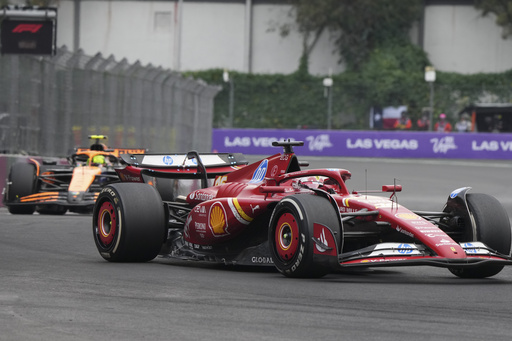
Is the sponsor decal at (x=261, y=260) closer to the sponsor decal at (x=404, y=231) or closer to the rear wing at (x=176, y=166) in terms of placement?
the sponsor decal at (x=404, y=231)

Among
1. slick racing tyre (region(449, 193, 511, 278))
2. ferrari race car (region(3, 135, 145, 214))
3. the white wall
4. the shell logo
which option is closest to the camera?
slick racing tyre (region(449, 193, 511, 278))

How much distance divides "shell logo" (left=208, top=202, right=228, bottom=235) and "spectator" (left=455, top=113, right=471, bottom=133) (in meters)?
37.0

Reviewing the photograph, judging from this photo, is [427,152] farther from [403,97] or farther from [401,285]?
[401,285]

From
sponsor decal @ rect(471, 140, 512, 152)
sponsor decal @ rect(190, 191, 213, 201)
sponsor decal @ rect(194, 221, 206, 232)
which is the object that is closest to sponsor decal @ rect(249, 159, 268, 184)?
sponsor decal @ rect(190, 191, 213, 201)

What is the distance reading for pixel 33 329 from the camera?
5.98 m

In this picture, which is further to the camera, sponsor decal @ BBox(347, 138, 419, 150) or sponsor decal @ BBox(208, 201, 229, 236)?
sponsor decal @ BBox(347, 138, 419, 150)

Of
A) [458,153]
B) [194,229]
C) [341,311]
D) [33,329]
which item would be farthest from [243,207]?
[458,153]

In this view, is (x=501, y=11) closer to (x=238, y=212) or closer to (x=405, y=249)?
(x=238, y=212)

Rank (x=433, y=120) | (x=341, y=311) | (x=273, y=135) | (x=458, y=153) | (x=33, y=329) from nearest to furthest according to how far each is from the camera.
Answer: (x=33, y=329), (x=341, y=311), (x=458, y=153), (x=273, y=135), (x=433, y=120)

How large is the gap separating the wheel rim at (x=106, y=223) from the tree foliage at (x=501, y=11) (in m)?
46.8

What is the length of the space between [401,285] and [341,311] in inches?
66.1

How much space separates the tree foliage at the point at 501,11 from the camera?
5472 cm

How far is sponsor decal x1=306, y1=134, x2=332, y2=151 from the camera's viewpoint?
42188mm

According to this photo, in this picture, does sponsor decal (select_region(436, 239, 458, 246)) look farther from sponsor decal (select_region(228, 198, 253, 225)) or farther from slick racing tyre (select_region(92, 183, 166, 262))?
slick racing tyre (select_region(92, 183, 166, 262))
